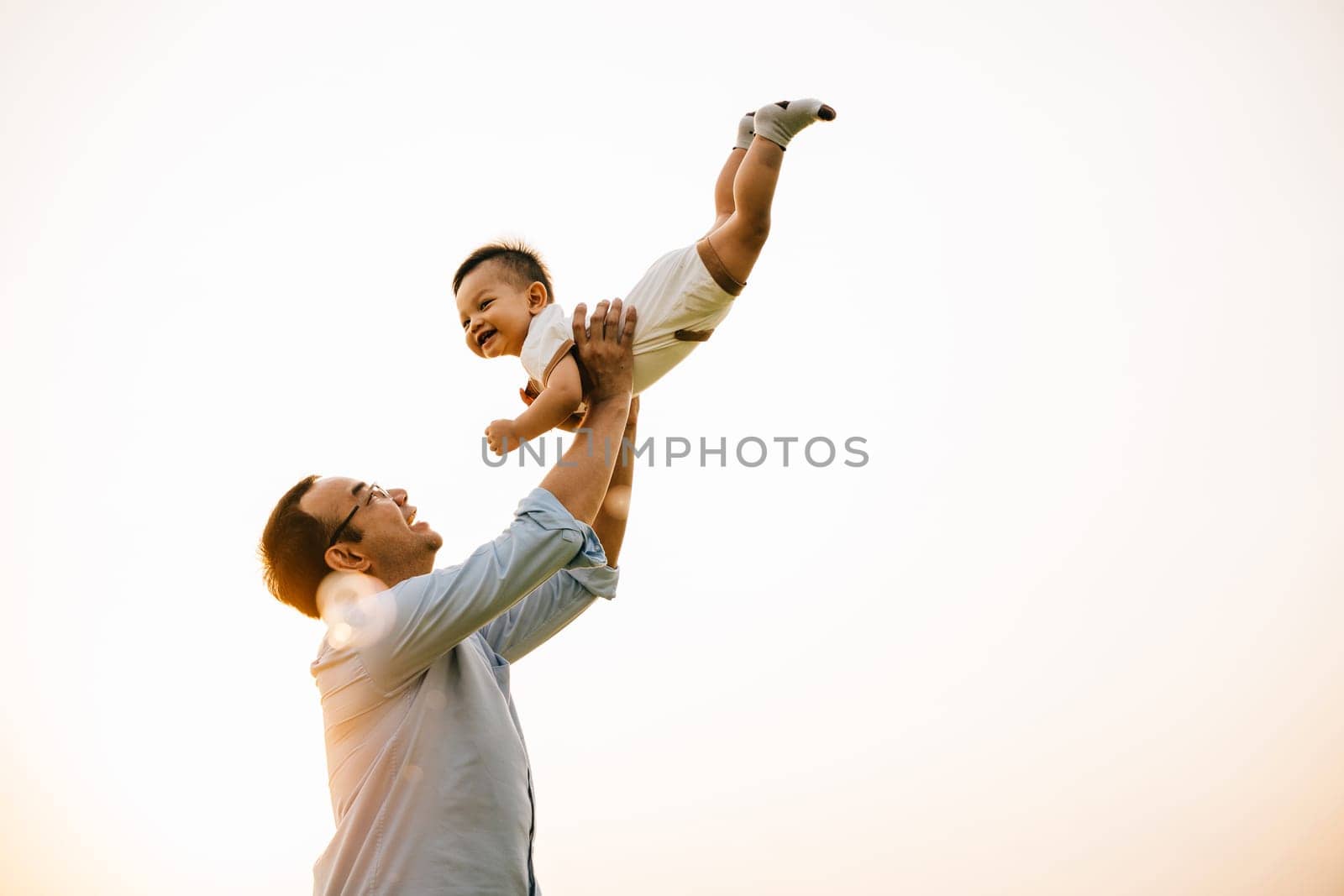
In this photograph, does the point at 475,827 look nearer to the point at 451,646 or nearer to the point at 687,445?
the point at 451,646

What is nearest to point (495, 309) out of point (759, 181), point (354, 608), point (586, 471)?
point (759, 181)

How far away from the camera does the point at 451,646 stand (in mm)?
2859

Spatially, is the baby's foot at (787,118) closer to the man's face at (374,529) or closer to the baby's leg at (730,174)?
the baby's leg at (730,174)

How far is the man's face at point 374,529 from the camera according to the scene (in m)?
3.40

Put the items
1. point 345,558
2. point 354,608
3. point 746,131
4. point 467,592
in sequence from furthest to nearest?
point 746,131, point 345,558, point 354,608, point 467,592

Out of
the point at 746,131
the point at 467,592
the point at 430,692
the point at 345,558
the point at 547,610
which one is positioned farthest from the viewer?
the point at 746,131

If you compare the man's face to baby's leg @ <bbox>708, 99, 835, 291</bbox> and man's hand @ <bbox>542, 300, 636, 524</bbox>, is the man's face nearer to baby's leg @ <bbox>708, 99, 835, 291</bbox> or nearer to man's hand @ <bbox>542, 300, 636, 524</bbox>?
man's hand @ <bbox>542, 300, 636, 524</bbox>

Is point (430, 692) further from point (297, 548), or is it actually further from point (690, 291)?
point (690, 291)

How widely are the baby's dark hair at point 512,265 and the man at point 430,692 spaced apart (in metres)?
1.40

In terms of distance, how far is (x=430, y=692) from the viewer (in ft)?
9.59

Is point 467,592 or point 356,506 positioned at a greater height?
point 356,506

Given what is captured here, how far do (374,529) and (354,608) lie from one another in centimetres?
44

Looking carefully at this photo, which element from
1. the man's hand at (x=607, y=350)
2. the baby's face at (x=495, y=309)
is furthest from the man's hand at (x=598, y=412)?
the baby's face at (x=495, y=309)

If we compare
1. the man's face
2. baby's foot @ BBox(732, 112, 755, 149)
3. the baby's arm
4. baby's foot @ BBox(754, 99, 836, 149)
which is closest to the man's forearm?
the baby's arm
